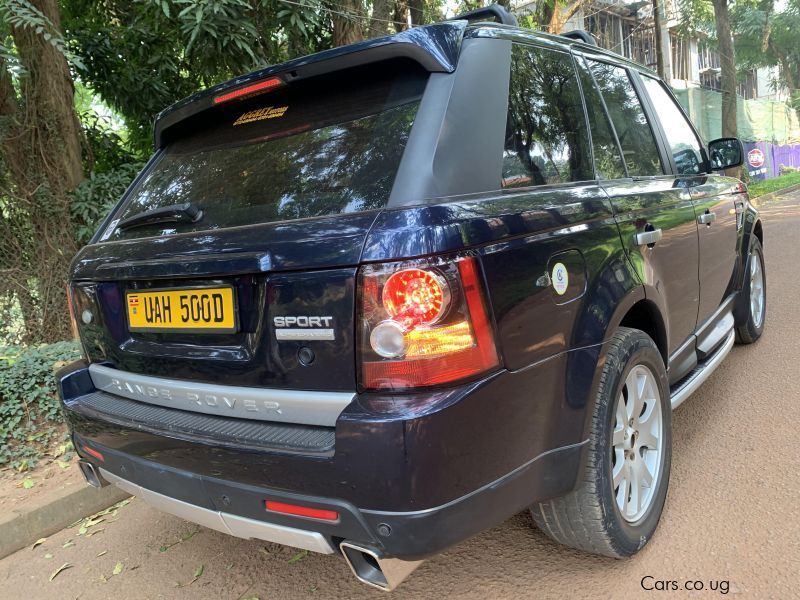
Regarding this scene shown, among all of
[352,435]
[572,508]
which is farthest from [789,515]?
[352,435]

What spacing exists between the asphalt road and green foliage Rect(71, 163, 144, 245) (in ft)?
10.2

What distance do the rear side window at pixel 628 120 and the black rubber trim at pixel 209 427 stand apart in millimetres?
1921

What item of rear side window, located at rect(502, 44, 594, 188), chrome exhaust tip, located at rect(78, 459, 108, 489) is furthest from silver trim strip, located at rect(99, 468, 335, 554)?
rear side window, located at rect(502, 44, 594, 188)

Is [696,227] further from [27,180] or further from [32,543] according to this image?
[27,180]

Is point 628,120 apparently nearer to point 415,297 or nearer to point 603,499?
point 603,499

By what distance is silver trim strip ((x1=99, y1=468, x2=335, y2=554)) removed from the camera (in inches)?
66.7

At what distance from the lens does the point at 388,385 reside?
1.58 metres

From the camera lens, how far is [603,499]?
203 cm

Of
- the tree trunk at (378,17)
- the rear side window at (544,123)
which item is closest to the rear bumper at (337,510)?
the rear side window at (544,123)

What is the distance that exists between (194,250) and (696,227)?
2.44m

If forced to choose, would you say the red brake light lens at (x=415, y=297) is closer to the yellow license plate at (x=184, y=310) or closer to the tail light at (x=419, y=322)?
the tail light at (x=419, y=322)

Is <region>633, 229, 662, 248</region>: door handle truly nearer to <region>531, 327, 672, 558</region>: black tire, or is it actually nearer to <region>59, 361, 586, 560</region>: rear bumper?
<region>531, 327, 672, 558</region>: black tire

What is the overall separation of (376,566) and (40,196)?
5269 mm

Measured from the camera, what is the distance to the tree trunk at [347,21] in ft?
22.0
